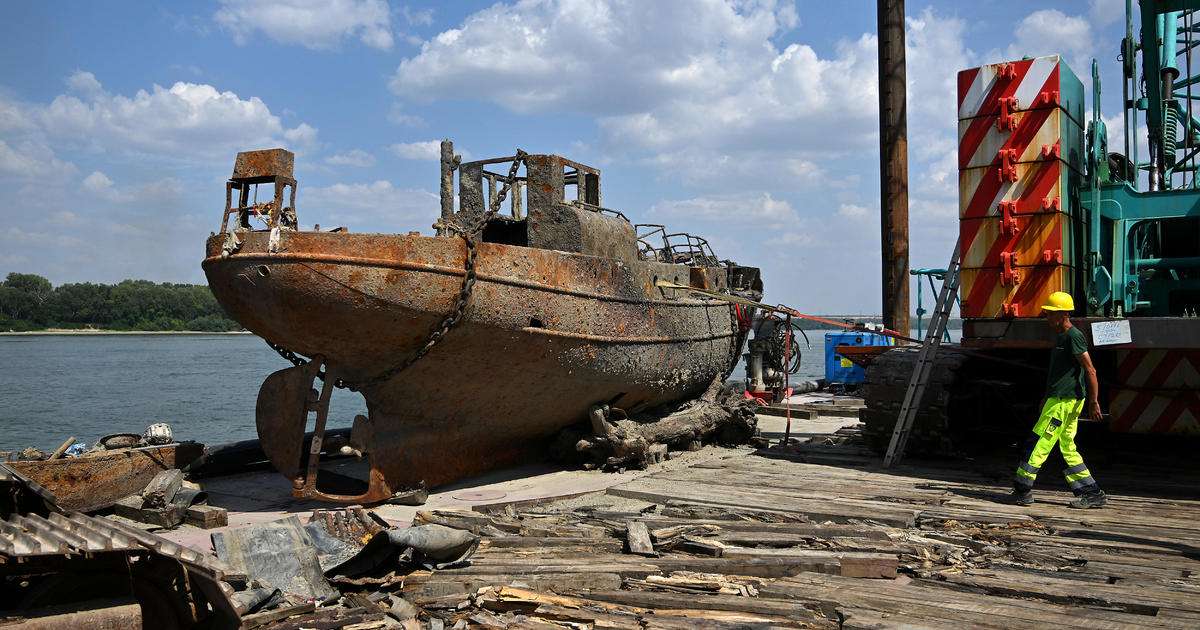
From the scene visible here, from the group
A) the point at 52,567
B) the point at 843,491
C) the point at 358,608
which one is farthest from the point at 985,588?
the point at 52,567

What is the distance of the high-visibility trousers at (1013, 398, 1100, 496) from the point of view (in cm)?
599

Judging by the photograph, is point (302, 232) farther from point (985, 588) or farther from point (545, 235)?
point (985, 588)

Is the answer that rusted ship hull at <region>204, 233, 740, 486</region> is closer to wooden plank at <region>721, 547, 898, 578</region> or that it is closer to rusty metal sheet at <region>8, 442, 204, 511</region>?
rusty metal sheet at <region>8, 442, 204, 511</region>

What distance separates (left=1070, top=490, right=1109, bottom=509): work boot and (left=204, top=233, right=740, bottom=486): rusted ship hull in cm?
405

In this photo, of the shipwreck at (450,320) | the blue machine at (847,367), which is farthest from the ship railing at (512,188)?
the blue machine at (847,367)

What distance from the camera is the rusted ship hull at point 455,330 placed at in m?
6.42

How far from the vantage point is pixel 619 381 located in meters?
8.37

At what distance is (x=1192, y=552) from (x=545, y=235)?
5686 millimetres

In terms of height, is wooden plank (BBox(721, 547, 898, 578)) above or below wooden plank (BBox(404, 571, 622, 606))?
above

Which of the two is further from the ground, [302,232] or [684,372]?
[302,232]

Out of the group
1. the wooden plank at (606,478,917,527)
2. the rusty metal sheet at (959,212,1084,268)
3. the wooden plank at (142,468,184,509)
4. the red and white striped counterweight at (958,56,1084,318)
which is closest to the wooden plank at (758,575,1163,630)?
the wooden plank at (606,478,917,527)

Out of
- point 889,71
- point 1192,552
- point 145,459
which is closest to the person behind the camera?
point 1192,552

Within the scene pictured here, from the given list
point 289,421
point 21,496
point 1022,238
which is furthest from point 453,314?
point 1022,238

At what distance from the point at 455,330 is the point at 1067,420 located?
4696 mm
